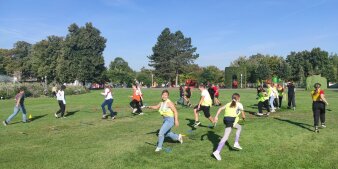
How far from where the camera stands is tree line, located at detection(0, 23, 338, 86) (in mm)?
80062

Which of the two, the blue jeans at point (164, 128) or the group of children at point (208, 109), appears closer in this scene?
the group of children at point (208, 109)

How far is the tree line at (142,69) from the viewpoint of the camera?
80062 millimetres

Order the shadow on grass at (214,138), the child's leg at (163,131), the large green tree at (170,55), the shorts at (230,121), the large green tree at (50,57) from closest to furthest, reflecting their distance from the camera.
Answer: the shorts at (230,121), the child's leg at (163,131), the shadow on grass at (214,138), the large green tree at (50,57), the large green tree at (170,55)

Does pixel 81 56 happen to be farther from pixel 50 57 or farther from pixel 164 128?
pixel 164 128

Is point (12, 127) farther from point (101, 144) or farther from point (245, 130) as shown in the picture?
point (245, 130)

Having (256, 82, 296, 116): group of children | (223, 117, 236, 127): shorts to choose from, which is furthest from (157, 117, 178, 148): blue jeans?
(256, 82, 296, 116): group of children

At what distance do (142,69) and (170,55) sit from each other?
3584 cm

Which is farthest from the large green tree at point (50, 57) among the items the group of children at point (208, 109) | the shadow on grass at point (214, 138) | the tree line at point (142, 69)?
the shadow on grass at point (214, 138)

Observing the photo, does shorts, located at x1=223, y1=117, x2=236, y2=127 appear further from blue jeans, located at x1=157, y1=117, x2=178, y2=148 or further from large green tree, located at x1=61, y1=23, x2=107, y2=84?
large green tree, located at x1=61, y1=23, x2=107, y2=84

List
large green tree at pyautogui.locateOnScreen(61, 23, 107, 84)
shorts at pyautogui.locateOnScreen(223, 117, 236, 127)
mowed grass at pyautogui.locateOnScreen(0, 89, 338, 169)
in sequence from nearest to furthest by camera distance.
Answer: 1. mowed grass at pyautogui.locateOnScreen(0, 89, 338, 169)
2. shorts at pyautogui.locateOnScreen(223, 117, 236, 127)
3. large green tree at pyautogui.locateOnScreen(61, 23, 107, 84)

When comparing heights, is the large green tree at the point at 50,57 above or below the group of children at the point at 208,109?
above

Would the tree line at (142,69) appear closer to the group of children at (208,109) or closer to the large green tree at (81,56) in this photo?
the large green tree at (81,56)

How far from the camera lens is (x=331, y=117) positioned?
18.6 meters

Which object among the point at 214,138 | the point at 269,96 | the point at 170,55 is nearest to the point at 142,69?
the point at 170,55
